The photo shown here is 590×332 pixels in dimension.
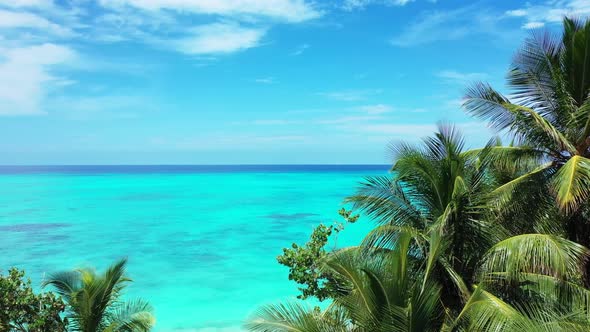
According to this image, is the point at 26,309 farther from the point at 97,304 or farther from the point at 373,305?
the point at 373,305

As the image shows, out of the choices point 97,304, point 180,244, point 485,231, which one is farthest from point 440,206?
point 180,244

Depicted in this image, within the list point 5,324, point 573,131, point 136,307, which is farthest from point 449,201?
point 5,324

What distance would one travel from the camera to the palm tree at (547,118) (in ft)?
25.1

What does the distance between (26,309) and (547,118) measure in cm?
984

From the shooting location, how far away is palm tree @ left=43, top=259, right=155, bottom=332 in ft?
26.2

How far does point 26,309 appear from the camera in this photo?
8.49m

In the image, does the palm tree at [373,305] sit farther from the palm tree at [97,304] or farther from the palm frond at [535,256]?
the palm tree at [97,304]

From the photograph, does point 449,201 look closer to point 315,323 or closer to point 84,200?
point 315,323

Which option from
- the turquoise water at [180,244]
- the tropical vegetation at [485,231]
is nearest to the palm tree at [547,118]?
the tropical vegetation at [485,231]

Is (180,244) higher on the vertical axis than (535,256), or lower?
higher

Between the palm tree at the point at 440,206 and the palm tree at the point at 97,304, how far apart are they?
4354mm

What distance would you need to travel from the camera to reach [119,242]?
33.8 m

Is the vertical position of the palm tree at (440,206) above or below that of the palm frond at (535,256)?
above

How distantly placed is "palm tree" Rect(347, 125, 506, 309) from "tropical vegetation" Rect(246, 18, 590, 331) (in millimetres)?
17
